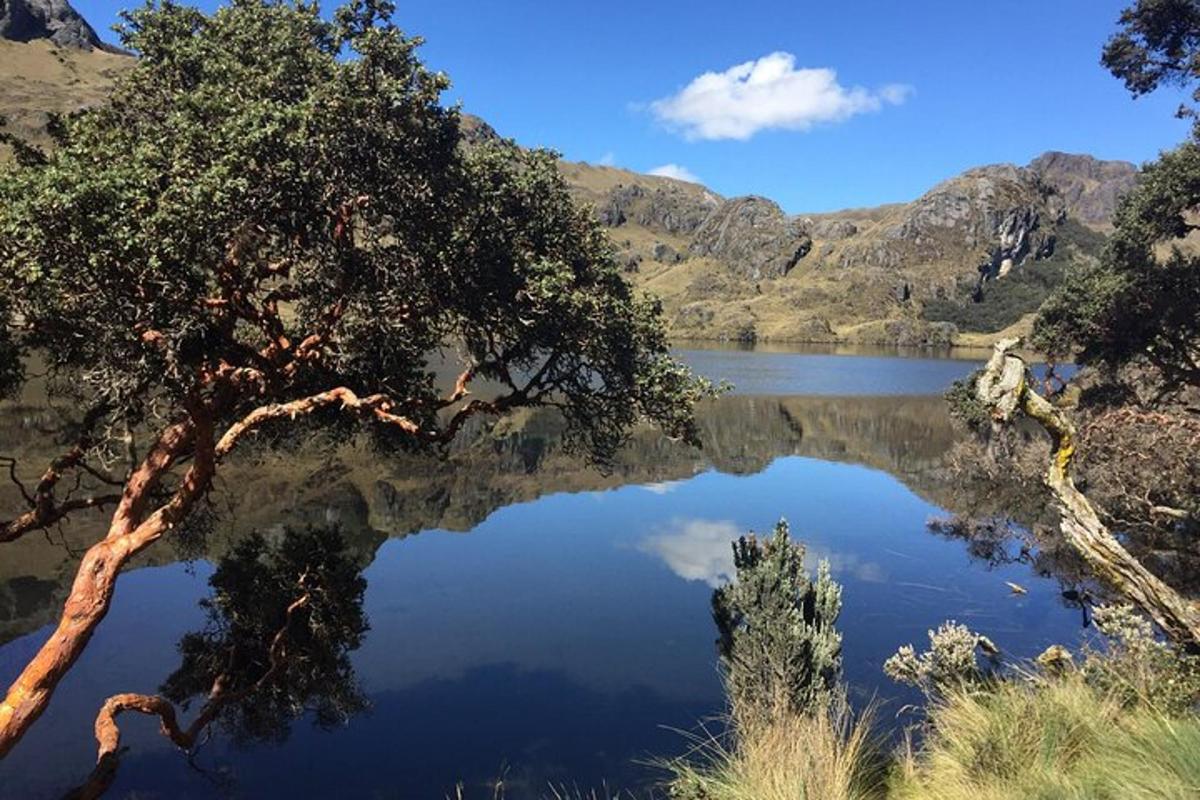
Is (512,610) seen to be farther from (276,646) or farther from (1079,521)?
(1079,521)

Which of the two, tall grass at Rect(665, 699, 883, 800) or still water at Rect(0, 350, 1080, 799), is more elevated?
tall grass at Rect(665, 699, 883, 800)

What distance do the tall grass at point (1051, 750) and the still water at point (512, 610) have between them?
7860mm

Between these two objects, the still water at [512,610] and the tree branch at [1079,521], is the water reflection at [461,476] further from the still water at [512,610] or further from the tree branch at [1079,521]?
the tree branch at [1079,521]

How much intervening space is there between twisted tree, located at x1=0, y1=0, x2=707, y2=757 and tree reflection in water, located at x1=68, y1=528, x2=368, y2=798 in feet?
14.7

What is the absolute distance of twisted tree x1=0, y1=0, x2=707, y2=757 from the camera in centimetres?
1052

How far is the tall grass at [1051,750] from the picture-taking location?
5781mm

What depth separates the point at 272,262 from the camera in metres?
14.4

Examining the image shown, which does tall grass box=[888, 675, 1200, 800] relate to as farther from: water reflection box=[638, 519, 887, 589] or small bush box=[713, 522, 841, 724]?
water reflection box=[638, 519, 887, 589]

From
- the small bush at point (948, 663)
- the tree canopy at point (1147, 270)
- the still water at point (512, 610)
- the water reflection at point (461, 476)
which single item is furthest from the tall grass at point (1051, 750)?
the tree canopy at point (1147, 270)

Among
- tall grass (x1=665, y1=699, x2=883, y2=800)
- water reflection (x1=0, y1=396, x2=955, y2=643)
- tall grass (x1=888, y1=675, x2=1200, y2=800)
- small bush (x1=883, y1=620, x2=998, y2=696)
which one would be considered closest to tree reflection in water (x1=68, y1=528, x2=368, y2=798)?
A: water reflection (x1=0, y1=396, x2=955, y2=643)

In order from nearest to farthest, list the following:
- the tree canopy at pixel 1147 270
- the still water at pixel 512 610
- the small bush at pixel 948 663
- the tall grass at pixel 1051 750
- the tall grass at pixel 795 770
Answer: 1. the tall grass at pixel 1051 750
2. the tall grass at pixel 795 770
3. the small bush at pixel 948 663
4. the still water at pixel 512 610
5. the tree canopy at pixel 1147 270

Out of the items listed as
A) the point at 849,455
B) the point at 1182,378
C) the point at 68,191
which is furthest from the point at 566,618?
the point at 849,455

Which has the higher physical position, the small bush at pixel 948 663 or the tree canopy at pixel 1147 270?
the tree canopy at pixel 1147 270

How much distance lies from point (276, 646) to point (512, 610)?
9.42 metres
